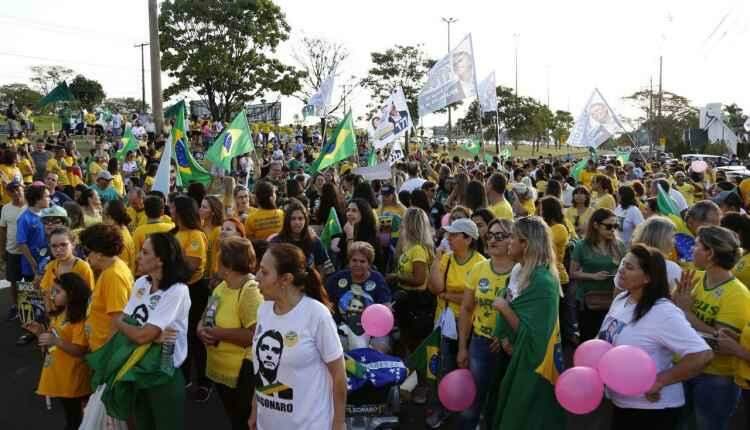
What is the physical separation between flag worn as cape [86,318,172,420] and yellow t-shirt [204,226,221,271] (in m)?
2.31

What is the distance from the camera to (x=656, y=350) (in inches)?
137

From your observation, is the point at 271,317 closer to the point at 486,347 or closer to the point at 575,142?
the point at 486,347

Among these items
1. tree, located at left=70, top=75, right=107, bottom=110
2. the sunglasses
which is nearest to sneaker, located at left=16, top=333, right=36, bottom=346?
the sunglasses

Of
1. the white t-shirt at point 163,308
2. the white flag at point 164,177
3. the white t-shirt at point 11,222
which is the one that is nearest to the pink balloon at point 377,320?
the white t-shirt at point 163,308

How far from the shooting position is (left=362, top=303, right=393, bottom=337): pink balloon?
15.6 feet

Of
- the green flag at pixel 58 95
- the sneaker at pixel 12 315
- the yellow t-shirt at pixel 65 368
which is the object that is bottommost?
the sneaker at pixel 12 315

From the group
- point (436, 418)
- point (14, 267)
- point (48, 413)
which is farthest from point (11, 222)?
point (436, 418)

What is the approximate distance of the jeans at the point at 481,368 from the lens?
4.50 meters

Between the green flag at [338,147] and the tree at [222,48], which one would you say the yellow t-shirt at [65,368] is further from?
the tree at [222,48]

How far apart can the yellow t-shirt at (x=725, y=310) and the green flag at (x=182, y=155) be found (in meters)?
6.80

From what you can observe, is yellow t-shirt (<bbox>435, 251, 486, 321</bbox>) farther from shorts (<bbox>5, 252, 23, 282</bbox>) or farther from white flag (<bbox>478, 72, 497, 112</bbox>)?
white flag (<bbox>478, 72, 497, 112</bbox>)

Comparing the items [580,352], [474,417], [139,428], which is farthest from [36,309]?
[580,352]

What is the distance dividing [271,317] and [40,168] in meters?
13.6

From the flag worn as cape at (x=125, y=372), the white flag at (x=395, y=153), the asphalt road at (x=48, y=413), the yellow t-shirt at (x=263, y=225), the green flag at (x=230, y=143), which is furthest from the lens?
the white flag at (x=395, y=153)
